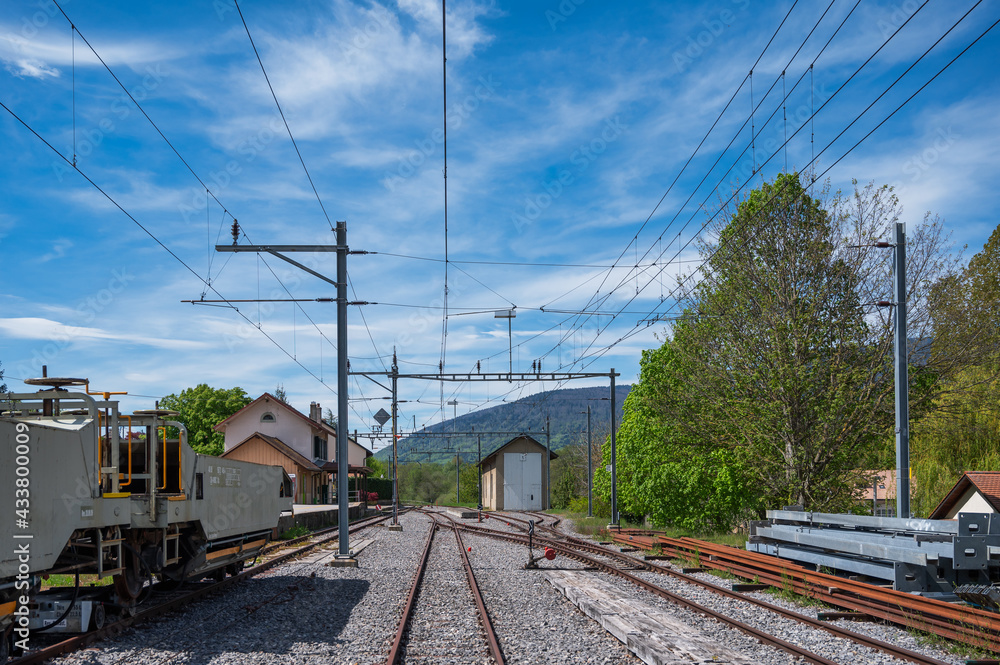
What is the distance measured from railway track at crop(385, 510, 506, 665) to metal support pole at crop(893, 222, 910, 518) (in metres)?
8.36

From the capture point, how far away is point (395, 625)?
1171 centimetres

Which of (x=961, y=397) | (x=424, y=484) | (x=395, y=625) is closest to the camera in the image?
(x=395, y=625)

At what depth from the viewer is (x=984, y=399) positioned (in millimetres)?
26312

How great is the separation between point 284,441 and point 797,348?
44.9 metres

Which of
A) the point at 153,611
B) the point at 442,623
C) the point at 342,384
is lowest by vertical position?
the point at 442,623

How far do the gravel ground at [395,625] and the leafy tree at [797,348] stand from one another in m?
9.10

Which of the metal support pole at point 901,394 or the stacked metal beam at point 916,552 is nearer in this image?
the stacked metal beam at point 916,552

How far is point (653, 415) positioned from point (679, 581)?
1625cm

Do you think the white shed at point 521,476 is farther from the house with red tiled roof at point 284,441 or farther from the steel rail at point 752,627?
the steel rail at point 752,627

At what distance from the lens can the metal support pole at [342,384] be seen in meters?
19.9


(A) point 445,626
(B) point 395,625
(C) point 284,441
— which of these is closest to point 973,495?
(A) point 445,626

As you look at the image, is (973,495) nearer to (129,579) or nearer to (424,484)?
(129,579)

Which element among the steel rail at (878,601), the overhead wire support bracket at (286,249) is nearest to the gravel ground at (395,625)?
the steel rail at (878,601)

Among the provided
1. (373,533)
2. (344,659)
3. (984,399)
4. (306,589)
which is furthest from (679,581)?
(373,533)
